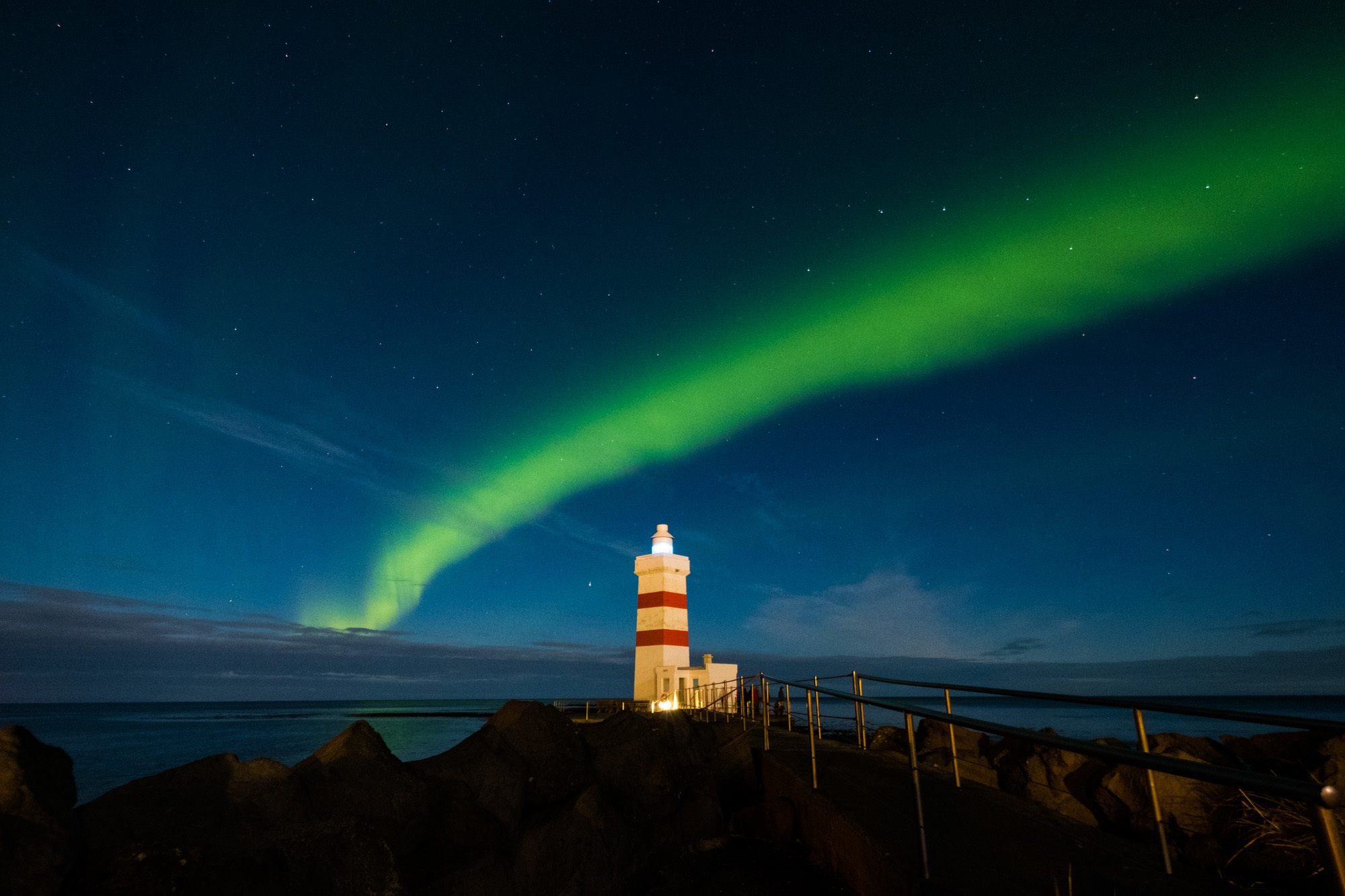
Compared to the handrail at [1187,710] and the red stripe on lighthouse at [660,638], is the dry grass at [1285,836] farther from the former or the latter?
the red stripe on lighthouse at [660,638]

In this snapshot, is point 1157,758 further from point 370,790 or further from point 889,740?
point 889,740

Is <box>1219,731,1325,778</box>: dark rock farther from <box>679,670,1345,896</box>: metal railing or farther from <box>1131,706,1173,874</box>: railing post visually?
<box>1131,706,1173,874</box>: railing post

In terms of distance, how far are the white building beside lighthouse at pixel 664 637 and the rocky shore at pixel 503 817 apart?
1029 cm

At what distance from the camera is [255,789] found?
239 inches

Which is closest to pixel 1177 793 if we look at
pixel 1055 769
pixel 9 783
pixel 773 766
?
pixel 1055 769

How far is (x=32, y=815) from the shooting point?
4754 millimetres

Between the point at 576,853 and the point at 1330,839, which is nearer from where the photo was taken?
the point at 1330,839

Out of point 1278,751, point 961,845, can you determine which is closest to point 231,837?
point 961,845

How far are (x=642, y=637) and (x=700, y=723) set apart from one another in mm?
7218

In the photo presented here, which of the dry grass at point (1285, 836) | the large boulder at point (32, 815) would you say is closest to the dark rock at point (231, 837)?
the large boulder at point (32, 815)

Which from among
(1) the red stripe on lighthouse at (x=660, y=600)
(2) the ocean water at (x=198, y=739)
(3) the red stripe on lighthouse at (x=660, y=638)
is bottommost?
(2) the ocean water at (x=198, y=739)

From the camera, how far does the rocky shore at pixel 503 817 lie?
477 cm

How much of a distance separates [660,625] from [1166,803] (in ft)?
46.9

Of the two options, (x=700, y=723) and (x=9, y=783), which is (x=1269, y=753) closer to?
(x=700, y=723)
